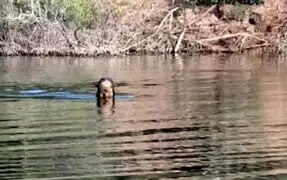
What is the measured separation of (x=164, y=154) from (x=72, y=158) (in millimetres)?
1459

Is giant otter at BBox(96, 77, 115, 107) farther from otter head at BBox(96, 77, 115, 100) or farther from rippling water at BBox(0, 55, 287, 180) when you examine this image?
rippling water at BBox(0, 55, 287, 180)

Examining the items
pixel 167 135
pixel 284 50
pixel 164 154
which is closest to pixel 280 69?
pixel 284 50

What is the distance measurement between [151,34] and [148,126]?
25703 millimetres

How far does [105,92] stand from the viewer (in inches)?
853

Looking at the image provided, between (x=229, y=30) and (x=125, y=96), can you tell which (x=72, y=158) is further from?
(x=229, y=30)

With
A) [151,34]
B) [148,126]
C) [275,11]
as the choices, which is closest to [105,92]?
[148,126]

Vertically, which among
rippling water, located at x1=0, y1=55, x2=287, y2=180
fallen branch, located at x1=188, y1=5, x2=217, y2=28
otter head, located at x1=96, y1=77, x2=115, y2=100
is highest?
fallen branch, located at x1=188, y1=5, x2=217, y2=28

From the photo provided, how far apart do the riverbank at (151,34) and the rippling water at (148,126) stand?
9835mm

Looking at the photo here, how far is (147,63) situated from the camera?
3631 cm

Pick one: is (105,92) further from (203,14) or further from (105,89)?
(203,14)

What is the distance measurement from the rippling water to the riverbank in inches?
387

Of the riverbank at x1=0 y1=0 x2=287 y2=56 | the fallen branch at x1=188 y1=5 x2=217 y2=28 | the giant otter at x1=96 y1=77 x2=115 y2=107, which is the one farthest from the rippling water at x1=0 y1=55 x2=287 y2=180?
the fallen branch at x1=188 y1=5 x2=217 y2=28

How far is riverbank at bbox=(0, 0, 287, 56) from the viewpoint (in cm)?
4153

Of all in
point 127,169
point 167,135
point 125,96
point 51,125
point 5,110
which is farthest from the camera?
point 125,96
